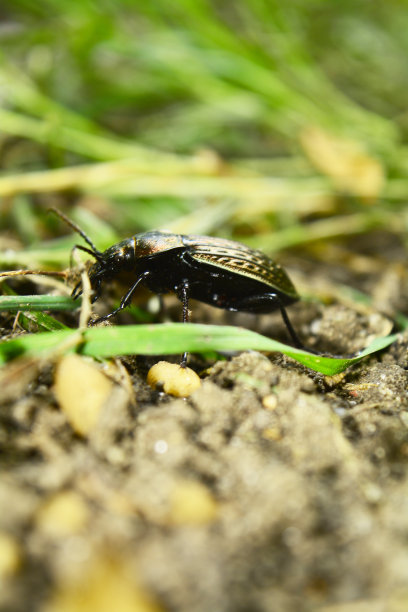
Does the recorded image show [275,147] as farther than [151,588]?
Yes

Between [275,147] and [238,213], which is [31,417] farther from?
[275,147]

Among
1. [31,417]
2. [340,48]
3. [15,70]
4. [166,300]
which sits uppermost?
[340,48]

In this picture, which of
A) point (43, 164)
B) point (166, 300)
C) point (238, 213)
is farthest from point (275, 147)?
point (166, 300)

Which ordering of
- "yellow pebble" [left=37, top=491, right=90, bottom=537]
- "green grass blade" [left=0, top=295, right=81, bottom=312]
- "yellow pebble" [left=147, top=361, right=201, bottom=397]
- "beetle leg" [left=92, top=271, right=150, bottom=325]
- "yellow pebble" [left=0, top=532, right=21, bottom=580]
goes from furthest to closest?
"beetle leg" [left=92, top=271, right=150, bottom=325]
"green grass blade" [left=0, top=295, right=81, bottom=312]
"yellow pebble" [left=147, top=361, right=201, bottom=397]
"yellow pebble" [left=37, top=491, right=90, bottom=537]
"yellow pebble" [left=0, top=532, right=21, bottom=580]

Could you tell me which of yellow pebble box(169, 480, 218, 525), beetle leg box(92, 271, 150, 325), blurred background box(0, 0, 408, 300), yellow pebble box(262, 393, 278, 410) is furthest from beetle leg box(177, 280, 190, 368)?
yellow pebble box(169, 480, 218, 525)

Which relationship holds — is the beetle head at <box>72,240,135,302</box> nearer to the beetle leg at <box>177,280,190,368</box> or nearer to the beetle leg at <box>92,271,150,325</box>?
the beetle leg at <box>92,271,150,325</box>

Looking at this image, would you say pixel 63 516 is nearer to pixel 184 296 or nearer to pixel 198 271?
pixel 184 296

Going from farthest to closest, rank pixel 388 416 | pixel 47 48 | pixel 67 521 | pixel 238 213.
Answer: pixel 47 48 < pixel 238 213 < pixel 388 416 < pixel 67 521
